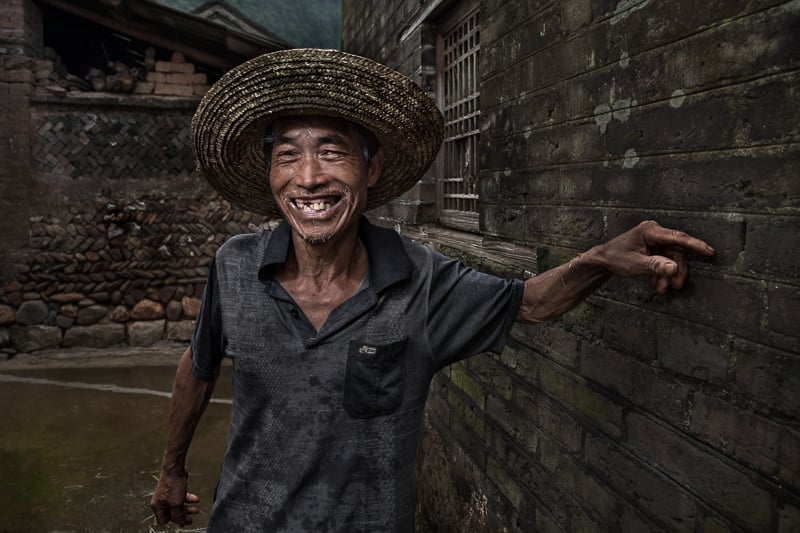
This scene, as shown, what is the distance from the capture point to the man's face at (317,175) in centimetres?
180

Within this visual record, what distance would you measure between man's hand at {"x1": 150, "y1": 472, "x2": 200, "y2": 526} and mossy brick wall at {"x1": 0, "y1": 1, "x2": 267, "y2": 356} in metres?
6.40

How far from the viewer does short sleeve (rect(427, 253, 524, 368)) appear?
6.02 feet

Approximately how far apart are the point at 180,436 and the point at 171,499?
9.6 inches

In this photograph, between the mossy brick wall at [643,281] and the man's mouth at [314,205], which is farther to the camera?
the man's mouth at [314,205]

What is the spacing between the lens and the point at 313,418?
175 centimetres

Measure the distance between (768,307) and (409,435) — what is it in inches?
40.6

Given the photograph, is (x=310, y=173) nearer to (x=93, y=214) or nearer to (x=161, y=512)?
(x=161, y=512)

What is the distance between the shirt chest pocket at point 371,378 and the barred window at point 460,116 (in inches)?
79.1

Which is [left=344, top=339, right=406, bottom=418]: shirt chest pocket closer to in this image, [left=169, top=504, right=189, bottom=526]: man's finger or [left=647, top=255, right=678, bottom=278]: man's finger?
[left=647, top=255, right=678, bottom=278]: man's finger

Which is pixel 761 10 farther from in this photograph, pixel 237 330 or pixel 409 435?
pixel 237 330

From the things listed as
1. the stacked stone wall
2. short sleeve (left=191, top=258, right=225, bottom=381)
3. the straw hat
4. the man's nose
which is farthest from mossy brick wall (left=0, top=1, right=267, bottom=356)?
the man's nose

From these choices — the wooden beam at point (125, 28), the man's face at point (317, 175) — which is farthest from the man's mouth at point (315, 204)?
Answer: the wooden beam at point (125, 28)

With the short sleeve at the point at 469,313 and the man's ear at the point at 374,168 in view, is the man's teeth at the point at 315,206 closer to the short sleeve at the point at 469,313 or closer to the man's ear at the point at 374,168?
the man's ear at the point at 374,168

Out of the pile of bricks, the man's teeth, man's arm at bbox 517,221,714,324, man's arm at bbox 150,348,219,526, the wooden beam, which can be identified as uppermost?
the wooden beam
